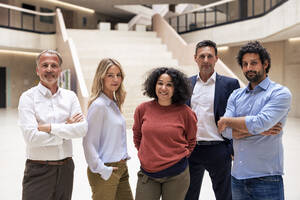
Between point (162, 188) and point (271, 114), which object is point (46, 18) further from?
point (271, 114)

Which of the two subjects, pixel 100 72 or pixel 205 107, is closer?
pixel 100 72

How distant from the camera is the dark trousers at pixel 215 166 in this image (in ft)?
8.57

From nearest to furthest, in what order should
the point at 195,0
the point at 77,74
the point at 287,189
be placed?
the point at 287,189
the point at 77,74
the point at 195,0

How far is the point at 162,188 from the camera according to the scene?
2105 millimetres

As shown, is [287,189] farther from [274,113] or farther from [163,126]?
[163,126]

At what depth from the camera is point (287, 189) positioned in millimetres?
3791

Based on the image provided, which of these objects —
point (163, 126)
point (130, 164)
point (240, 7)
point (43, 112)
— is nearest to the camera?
point (163, 126)

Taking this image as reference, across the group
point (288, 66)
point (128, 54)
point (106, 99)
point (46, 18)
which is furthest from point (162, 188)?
point (46, 18)

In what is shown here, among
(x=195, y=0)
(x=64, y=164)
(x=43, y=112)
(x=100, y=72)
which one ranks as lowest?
(x=64, y=164)

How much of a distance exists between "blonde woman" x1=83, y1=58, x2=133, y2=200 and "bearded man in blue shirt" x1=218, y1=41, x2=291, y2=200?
2.94ft

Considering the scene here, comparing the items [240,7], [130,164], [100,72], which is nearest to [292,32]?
[240,7]

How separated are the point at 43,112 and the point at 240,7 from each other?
1599cm

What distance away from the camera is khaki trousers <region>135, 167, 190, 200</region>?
2049 millimetres

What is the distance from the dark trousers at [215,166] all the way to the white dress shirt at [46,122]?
3.81 feet
